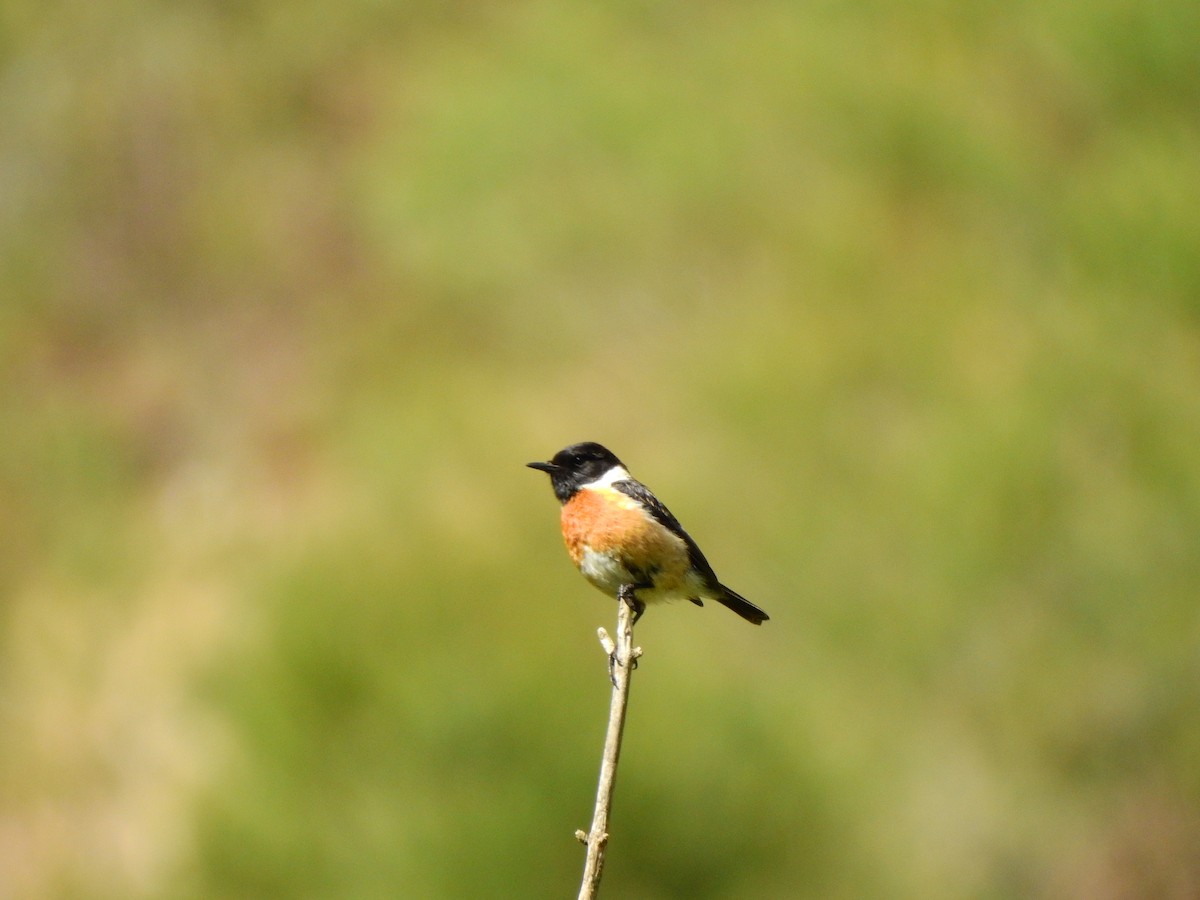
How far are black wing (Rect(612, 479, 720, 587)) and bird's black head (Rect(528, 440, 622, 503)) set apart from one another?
0.07 m

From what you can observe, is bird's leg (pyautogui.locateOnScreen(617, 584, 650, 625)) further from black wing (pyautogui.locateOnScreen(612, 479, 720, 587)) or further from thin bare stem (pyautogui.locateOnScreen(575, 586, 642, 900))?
thin bare stem (pyautogui.locateOnScreen(575, 586, 642, 900))

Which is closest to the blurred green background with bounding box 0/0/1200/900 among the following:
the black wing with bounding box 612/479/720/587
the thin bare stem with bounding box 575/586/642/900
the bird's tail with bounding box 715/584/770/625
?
the bird's tail with bounding box 715/584/770/625

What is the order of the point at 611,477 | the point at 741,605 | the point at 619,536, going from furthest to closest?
the point at 741,605
the point at 611,477
the point at 619,536

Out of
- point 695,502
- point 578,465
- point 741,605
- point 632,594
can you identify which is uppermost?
point 695,502

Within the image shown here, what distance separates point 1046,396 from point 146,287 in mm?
17167

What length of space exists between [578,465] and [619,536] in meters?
0.29

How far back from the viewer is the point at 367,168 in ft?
76.4

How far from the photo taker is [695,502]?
15.6 meters

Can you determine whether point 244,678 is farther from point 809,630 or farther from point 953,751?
point 953,751

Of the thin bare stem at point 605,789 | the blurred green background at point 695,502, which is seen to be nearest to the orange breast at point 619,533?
the thin bare stem at point 605,789

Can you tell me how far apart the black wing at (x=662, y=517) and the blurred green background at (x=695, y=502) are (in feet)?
24.6

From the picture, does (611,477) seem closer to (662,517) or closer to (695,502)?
(662,517)

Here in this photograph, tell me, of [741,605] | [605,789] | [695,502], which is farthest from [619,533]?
[695,502]

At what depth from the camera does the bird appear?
12.8ft
